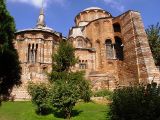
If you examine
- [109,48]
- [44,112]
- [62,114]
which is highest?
[109,48]

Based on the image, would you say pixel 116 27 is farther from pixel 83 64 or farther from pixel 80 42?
pixel 83 64

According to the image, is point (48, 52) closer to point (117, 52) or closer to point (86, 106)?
point (117, 52)

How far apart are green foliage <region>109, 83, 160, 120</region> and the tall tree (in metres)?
11.7

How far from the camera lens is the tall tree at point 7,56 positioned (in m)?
24.6

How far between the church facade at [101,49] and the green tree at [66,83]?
629 centimetres

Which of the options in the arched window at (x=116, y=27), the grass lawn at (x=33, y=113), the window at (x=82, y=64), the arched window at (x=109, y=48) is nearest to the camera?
the grass lawn at (x=33, y=113)

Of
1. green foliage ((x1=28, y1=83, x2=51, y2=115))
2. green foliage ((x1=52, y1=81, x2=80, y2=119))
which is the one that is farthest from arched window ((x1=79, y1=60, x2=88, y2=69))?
green foliage ((x1=52, y1=81, x2=80, y2=119))

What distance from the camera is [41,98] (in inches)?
907

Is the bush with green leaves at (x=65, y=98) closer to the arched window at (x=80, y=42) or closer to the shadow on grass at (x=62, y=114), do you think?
the shadow on grass at (x=62, y=114)

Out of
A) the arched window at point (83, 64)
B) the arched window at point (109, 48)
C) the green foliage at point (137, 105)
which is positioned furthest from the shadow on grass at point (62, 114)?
the arched window at point (109, 48)

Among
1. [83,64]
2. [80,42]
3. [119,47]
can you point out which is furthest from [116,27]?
[83,64]

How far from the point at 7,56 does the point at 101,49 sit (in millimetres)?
18471

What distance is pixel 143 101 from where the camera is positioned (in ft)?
49.5

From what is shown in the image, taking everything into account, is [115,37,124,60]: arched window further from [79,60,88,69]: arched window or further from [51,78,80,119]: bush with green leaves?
[51,78,80,119]: bush with green leaves
